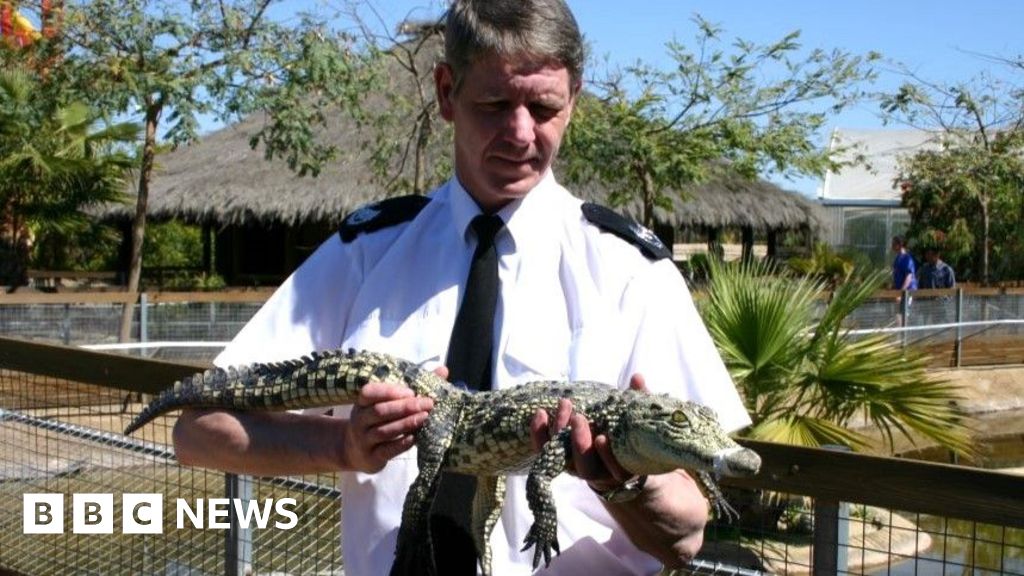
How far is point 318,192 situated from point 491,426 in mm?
21191

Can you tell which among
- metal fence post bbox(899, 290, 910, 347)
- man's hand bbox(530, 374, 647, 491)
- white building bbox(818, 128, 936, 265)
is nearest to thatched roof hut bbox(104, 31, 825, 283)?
white building bbox(818, 128, 936, 265)

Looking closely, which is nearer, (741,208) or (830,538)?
(830,538)

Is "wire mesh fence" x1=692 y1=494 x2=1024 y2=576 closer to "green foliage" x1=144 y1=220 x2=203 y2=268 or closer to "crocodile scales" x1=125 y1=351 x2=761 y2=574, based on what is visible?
"crocodile scales" x1=125 y1=351 x2=761 y2=574

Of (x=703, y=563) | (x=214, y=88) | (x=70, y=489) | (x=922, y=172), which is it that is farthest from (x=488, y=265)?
(x=922, y=172)

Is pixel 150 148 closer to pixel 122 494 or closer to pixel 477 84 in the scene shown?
pixel 122 494

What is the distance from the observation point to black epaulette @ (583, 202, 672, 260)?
7.50 ft

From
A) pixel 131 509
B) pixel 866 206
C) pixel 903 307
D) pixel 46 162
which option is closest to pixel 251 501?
pixel 131 509

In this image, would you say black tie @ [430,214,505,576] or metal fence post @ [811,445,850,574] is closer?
black tie @ [430,214,505,576]

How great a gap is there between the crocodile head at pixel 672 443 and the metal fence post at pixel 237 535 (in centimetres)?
222

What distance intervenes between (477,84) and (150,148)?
13.2m

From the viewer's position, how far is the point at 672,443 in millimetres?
1797

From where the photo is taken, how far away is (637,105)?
17250 millimetres

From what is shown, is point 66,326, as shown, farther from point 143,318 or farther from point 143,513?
point 143,513

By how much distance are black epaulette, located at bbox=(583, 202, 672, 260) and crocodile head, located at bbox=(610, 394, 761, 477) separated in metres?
0.48
